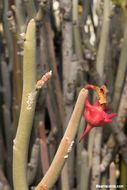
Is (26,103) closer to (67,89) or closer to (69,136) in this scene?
(69,136)

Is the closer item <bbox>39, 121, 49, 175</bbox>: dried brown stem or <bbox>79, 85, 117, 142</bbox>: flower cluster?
<bbox>79, 85, 117, 142</bbox>: flower cluster

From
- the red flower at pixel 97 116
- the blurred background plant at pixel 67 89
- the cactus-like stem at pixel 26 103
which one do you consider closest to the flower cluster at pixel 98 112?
the red flower at pixel 97 116

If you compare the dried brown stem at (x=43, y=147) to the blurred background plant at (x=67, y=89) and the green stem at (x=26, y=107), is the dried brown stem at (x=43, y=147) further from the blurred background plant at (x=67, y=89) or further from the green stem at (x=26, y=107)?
the green stem at (x=26, y=107)

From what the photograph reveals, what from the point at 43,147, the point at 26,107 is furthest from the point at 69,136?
the point at 43,147

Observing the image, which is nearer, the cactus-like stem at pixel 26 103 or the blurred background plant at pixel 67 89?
the cactus-like stem at pixel 26 103

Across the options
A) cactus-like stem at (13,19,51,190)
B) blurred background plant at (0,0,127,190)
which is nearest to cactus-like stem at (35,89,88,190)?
cactus-like stem at (13,19,51,190)

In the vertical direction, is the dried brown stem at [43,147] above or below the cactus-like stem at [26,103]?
below

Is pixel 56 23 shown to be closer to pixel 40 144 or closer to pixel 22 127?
pixel 40 144

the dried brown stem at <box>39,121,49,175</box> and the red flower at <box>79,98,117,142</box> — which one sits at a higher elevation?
the red flower at <box>79,98,117,142</box>

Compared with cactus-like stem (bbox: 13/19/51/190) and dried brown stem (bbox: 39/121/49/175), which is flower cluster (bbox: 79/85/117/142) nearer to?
cactus-like stem (bbox: 13/19/51/190)
